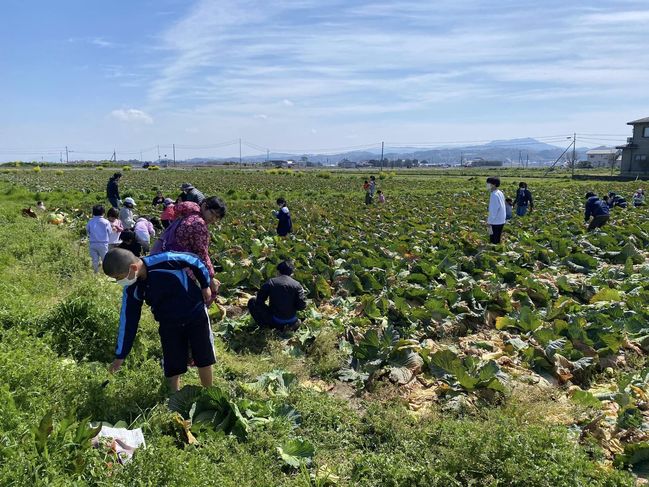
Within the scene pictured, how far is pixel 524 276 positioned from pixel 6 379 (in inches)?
306

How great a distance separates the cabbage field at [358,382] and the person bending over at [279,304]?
0.18m

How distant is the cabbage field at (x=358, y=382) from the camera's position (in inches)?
132

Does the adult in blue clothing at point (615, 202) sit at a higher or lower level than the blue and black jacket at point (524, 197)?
lower

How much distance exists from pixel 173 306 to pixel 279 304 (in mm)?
2459

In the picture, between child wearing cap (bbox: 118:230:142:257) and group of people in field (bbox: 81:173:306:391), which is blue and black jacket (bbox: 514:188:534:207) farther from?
group of people in field (bbox: 81:173:306:391)

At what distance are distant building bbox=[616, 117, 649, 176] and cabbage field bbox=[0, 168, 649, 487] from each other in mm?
47012

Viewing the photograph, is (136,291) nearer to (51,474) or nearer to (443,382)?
(51,474)

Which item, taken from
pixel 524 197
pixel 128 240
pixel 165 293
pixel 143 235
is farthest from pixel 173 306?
pixel 524 197

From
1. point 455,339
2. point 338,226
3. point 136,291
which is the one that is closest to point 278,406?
point 136,291

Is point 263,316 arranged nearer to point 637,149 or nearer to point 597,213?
point 597,213

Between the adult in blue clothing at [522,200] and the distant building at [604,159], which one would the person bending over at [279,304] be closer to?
the adult in blue clothing at [522,200]

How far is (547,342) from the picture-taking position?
5.84 m

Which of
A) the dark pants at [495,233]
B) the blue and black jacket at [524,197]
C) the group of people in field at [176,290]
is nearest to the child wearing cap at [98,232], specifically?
the group of people in field at [176,290]

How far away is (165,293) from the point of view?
4215 mm
